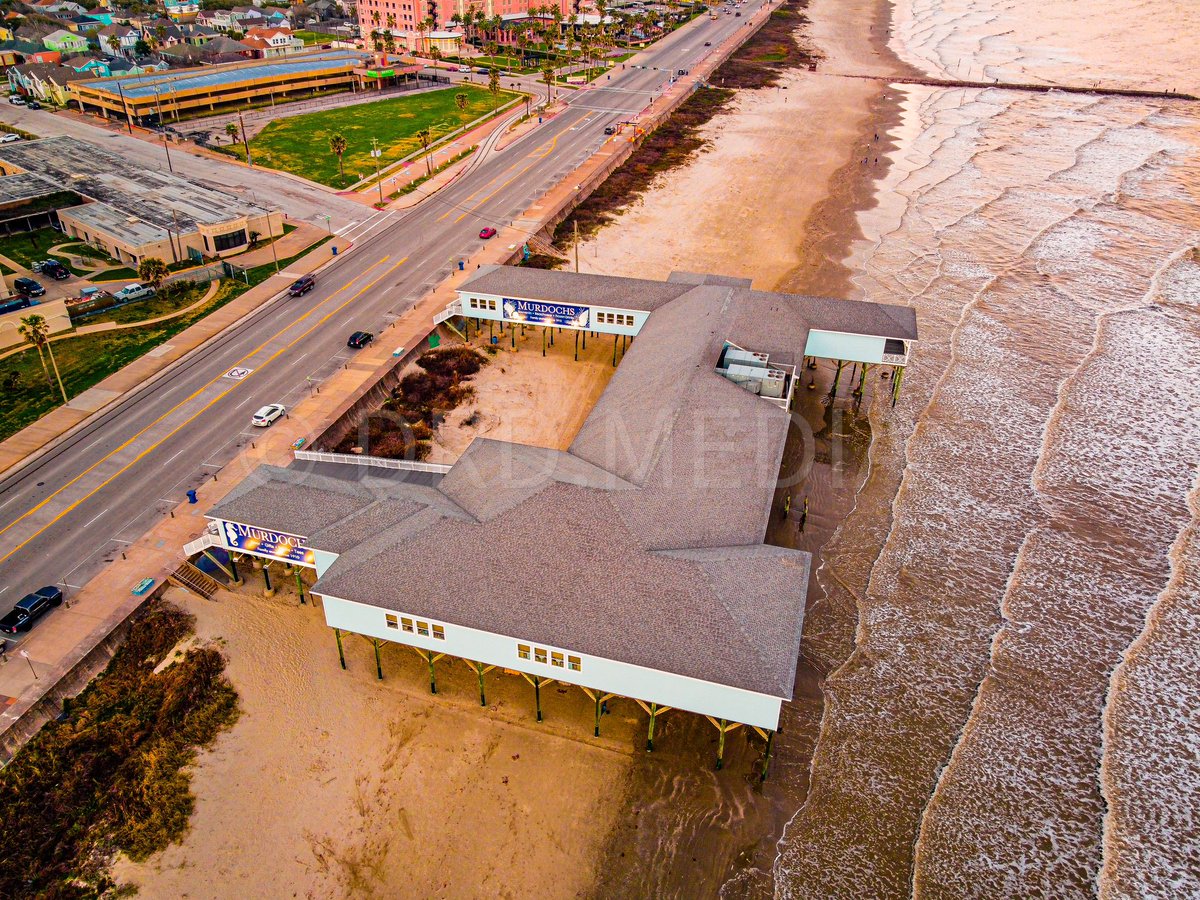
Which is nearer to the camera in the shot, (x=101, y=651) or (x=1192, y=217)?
(x=101, y=651)

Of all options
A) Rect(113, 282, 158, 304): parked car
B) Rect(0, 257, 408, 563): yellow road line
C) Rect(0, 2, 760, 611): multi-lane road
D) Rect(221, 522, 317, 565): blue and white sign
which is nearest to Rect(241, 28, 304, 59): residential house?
Rect(0, 2, 760, 611): multi-lane road

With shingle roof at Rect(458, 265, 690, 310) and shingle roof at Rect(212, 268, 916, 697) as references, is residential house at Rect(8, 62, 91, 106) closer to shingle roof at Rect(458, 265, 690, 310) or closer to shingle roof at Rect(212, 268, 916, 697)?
shingle roof at Rect(458, 265, 690, 310)

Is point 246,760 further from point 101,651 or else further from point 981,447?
point 981,447

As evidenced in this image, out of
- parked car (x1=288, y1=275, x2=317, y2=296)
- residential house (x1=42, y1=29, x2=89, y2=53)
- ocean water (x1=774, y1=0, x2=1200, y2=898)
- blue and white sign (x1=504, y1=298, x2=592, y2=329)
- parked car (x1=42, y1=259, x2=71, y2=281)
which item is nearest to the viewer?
ocean water (x1=774, y1=0, x2=1200, y2=898)

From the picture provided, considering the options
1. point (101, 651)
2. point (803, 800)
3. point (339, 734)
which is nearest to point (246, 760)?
point (339, 734)

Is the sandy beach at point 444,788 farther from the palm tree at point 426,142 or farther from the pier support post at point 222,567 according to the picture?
the palm tree at point 426,142

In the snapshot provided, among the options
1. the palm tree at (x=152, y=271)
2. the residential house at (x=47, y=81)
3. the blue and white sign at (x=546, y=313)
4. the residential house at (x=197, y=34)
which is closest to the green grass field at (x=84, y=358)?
the palm tree at (x=152, y=271)
